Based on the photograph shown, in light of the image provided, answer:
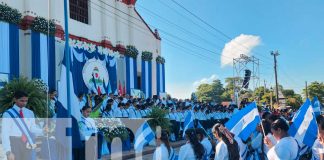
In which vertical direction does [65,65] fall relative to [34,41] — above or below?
below

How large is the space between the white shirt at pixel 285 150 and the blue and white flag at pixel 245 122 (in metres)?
1.58

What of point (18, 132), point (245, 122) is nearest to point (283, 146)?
point (245, 122)

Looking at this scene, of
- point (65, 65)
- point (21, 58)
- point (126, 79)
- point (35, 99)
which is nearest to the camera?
point (65, 65)

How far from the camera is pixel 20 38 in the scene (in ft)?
55.1

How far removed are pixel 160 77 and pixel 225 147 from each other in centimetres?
2138

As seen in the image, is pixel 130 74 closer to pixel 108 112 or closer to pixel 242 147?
pixel 108 112

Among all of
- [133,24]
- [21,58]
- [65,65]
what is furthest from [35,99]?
[133,24]

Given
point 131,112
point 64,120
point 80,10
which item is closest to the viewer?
point 64,120

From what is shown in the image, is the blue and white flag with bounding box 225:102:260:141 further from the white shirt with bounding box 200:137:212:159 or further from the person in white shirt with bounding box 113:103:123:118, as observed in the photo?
the person in white shirt with bounding box 113:103:123:118

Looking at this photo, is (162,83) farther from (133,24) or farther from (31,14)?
(31,14)

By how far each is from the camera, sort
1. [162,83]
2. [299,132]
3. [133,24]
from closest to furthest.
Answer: [299,132], [133,24], [162,83]

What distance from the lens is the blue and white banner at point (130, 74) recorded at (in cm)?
2342

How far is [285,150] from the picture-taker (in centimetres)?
486

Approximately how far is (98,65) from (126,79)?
366 centimetres
